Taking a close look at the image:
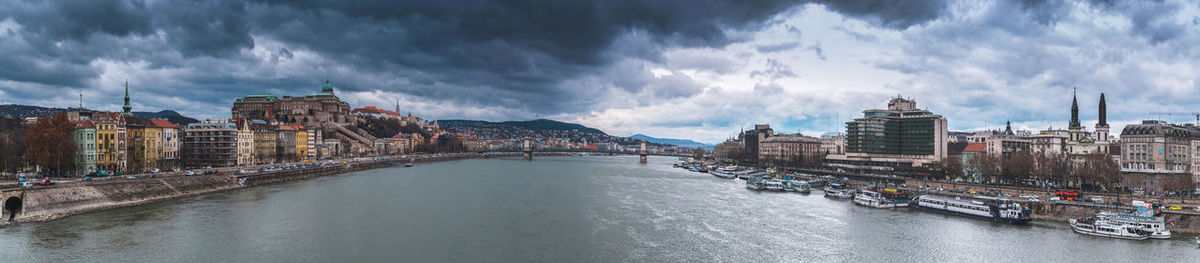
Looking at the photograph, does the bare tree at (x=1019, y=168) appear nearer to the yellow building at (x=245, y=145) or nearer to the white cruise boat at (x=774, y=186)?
the white cruise boat at (x=774, y=186)

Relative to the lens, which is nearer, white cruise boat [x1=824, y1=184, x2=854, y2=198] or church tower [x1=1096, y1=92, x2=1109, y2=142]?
white cruise boat [x1=824, y1=184, x2=854, y2=198]

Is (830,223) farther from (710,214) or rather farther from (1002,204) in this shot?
(1002,204)

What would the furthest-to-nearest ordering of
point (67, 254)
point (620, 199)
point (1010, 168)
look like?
1. point (1010, 168)
2. point (620, 199)
3. point (67, 254)

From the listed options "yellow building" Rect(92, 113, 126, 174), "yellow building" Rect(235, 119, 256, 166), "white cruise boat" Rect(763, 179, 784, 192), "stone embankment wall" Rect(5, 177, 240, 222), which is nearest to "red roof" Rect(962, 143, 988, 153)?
"white cruise boat" Rect(763, 179, 784, 192)

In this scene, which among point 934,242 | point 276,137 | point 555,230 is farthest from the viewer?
point 276,137

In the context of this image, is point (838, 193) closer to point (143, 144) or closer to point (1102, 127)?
point (1102, 127)

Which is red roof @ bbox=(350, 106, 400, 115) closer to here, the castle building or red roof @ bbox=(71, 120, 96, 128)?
the castle building

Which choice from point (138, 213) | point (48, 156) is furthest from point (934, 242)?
point (48, 156)
